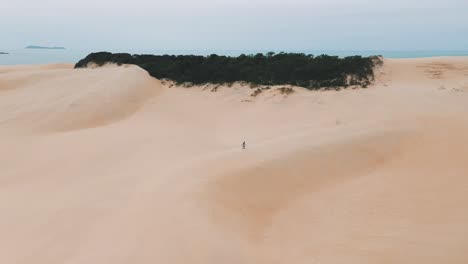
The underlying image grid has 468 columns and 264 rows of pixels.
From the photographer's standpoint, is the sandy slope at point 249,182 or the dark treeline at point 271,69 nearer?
the sandy slope at point 249,182

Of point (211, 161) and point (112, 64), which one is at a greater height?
point (112, 64)

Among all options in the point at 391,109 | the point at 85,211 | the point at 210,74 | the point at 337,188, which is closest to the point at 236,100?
the point at 210,74

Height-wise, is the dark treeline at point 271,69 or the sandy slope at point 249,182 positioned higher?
the dark treeline at point 271,69

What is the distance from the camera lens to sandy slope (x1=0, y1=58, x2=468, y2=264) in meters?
3.06

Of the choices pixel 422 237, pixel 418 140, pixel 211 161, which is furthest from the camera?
pixel 418 140

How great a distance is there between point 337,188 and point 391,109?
2.88m

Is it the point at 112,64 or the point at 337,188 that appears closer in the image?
the point at 337,188

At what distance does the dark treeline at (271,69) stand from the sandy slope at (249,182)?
1.10m

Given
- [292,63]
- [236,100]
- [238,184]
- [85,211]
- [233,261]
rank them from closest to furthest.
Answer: [233,261]
[85,211]
[238,184]
[236,100]
[292,63]

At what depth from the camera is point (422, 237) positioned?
3.17 m

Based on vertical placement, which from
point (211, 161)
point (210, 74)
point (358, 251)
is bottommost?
point (358, 251)

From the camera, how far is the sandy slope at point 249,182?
306 cm

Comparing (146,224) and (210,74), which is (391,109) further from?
(210,74)

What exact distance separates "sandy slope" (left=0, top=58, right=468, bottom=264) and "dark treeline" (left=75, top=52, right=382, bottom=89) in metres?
1.10
